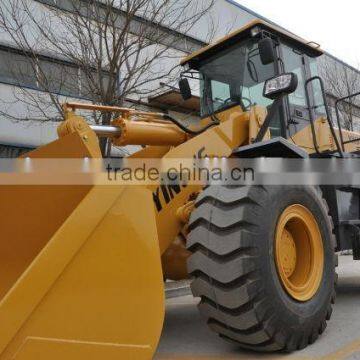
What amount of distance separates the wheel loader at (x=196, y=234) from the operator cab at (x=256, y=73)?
0.02 meters

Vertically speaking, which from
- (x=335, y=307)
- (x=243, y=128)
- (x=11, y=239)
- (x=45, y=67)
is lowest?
(x=335, y=307)

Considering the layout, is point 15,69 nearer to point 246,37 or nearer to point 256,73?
point 246,37

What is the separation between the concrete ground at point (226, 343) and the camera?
143 inches

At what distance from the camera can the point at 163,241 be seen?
13.1 ft

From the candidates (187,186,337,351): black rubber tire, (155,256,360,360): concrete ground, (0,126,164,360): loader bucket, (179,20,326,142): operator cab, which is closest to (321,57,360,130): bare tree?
(179,20,326,142): operator cab

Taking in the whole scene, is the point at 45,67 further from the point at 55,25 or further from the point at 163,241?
the point at 163,241

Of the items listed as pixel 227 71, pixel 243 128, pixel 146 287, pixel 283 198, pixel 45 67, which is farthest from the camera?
pixel 45 67

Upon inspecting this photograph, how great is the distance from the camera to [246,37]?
5.10 metres

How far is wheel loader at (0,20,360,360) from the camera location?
270 cm

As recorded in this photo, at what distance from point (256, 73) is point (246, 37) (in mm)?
407

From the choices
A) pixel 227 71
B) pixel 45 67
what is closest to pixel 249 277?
pixel 227 71

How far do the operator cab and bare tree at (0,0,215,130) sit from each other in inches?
140

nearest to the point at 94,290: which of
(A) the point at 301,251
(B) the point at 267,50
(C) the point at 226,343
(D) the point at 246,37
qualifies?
(C) the point at 226,343

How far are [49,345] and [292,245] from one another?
7.30 ft
